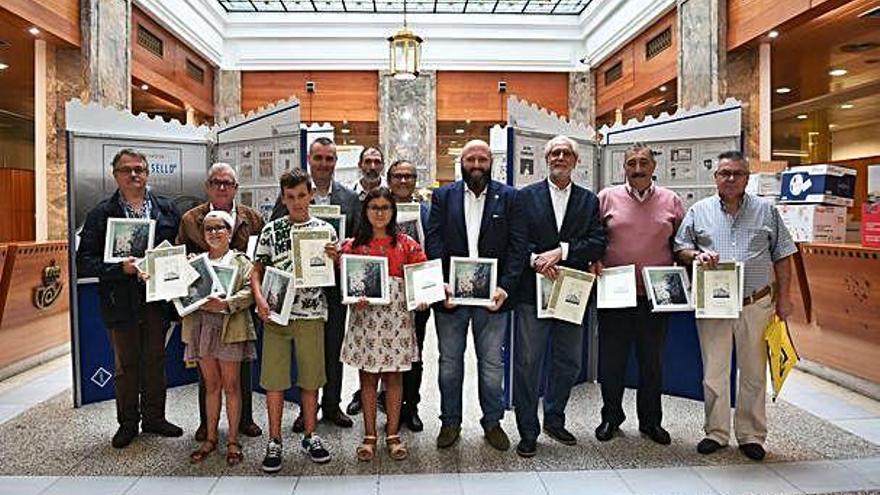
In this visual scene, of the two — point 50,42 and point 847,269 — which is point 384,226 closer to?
point 847,269

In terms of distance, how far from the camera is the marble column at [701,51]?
765cm

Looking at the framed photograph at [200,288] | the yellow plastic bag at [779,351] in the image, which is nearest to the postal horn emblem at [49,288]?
the framed photograph at [200,288]

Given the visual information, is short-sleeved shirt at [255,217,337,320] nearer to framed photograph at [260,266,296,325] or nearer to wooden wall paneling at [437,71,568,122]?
framed photograph at [260,266,296,325]

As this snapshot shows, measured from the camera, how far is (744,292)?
3.48 m

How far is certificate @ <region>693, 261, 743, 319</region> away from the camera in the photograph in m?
3.38

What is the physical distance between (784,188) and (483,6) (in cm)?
794

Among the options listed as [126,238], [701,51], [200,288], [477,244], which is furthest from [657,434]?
[701,51]

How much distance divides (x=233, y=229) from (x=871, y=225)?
14.7 feet

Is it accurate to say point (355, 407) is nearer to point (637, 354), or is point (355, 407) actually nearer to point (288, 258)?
point (288, 258)

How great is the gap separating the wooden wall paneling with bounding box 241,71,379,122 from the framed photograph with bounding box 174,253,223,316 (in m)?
9.95

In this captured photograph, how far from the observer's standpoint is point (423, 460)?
347 centimetres

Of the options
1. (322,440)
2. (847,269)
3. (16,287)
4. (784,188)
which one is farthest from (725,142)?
(16,287)

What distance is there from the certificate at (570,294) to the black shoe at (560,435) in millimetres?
722

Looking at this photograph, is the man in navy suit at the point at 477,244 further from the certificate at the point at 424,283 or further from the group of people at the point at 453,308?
the certificate at the point at 424,283
